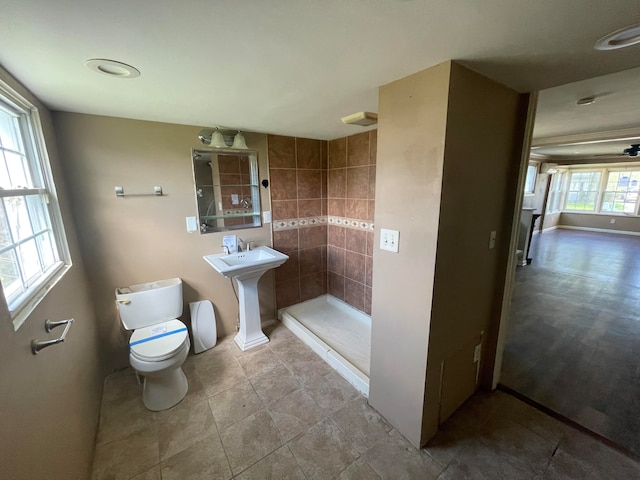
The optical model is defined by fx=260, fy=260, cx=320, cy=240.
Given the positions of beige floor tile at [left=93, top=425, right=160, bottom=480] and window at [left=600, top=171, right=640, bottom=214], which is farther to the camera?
window at [left=600, top=171, right=640, bottom=214]

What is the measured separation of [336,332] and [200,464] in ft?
5.19

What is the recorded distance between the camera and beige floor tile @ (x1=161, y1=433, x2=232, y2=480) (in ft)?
4.61

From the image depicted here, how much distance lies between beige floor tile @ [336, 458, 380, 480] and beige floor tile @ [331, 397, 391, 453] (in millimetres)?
84

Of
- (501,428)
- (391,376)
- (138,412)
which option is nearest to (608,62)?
(391,376)

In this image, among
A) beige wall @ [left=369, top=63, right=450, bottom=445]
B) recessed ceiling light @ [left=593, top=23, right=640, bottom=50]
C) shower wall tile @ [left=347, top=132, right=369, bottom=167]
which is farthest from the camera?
shower wall tile @ [left=347, top=132, right=369, bottom=167]

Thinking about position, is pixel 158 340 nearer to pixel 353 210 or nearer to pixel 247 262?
pixel 247 262

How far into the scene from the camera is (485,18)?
847 mm

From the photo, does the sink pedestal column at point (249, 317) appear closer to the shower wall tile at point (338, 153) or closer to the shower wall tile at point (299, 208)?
the shower wall tile at point (299, 208)

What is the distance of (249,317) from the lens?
2539 mm

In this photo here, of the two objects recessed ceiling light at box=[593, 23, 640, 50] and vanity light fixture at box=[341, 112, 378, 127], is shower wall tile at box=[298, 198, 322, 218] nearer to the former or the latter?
vanity light fixture at box=[341, 112, 378, 127]

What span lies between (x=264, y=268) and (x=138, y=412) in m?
1.33

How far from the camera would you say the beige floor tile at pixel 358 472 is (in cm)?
139

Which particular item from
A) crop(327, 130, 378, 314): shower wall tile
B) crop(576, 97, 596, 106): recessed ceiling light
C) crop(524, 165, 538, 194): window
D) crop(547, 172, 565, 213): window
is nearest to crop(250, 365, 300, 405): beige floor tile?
crop(327, 130, 378, 314): shower wall tile

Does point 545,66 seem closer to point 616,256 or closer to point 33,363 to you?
point 33,363
